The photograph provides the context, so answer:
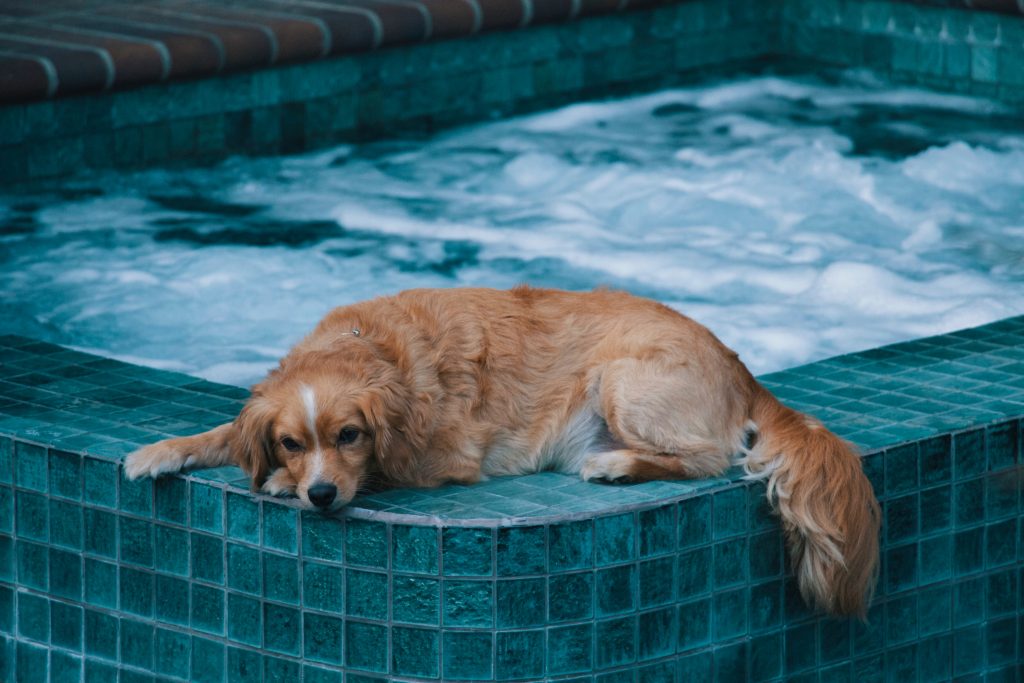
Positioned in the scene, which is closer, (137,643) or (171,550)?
(171,550)

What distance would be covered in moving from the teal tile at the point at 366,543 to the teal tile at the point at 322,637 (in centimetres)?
13

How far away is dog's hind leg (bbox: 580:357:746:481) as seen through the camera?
3.18m

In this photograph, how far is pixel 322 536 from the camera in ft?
9.72

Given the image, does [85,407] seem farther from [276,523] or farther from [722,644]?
[722,644]

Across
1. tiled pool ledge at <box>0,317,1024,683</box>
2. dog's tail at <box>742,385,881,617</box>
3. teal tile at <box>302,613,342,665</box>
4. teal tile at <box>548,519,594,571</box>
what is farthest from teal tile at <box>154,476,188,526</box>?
dog's tail at <box>742,385,881,617</box>

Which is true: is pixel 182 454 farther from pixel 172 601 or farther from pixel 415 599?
pixel 415 599

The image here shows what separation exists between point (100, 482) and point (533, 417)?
0.84 meters

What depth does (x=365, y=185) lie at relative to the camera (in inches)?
265

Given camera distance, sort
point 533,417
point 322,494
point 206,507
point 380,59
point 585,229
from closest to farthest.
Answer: point 322,494 < point 206,507 < point 533,417 < point 585,229 < point 380,59

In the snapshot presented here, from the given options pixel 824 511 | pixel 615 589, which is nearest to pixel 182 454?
pixel 615 589

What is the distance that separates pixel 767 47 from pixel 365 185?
290cm

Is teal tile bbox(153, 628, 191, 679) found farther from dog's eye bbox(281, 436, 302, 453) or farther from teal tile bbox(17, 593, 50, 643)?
dog's eye bbox(281, 436, 302, 453)

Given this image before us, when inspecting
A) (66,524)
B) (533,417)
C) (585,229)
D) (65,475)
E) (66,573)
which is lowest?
(585,229)

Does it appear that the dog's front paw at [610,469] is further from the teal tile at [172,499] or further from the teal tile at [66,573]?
the teal tile at [66,573]
